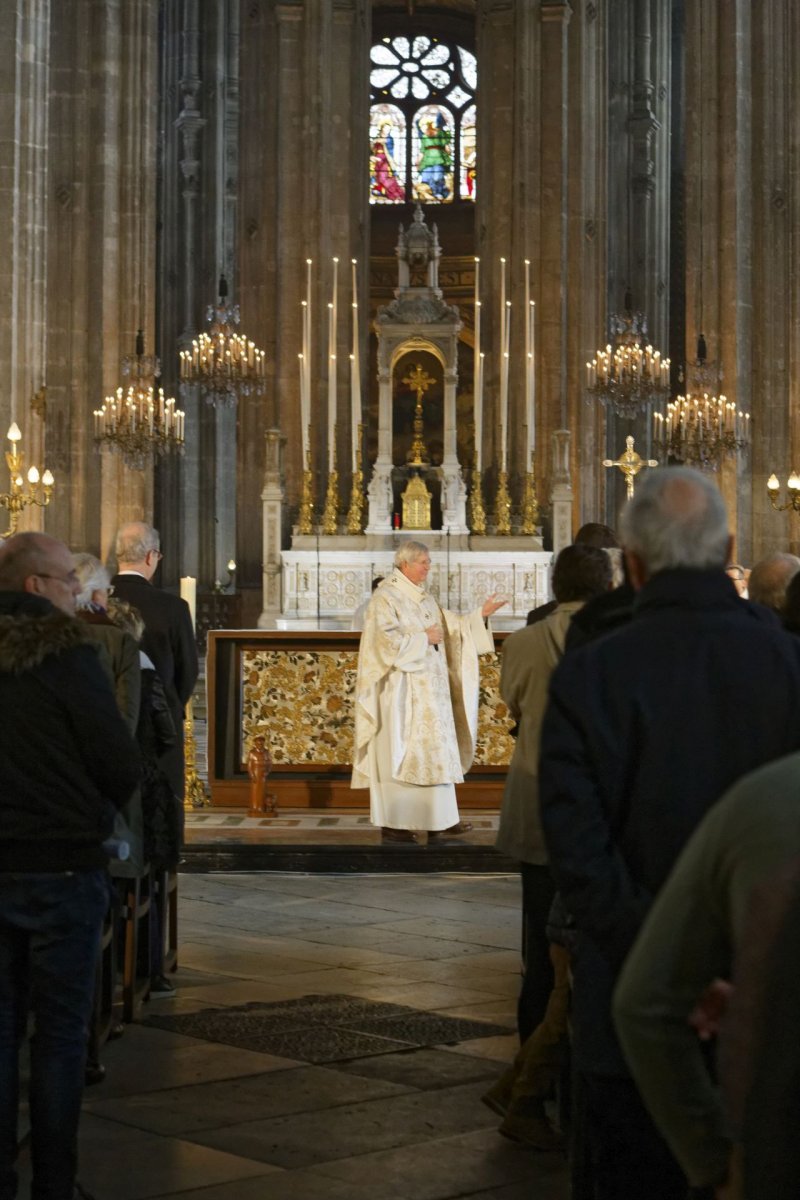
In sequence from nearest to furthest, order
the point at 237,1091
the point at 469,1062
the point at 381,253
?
the point at 237,1091
the point at 469,1062
the point at 381,253

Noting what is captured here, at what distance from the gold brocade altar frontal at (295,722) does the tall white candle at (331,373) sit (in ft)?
24.2

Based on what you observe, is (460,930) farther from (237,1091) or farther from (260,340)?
(260,340)

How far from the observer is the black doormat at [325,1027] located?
6.25 metres

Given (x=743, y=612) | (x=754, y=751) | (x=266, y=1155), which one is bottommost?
(x=266, y=1155)

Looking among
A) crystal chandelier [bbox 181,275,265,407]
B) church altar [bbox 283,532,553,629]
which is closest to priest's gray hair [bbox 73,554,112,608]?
church altar [bbox 283,532,553,629]

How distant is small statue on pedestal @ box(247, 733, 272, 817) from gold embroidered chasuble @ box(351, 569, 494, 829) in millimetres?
1316

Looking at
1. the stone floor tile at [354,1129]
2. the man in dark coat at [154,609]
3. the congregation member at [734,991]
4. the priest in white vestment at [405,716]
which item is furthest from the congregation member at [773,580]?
the priest in white vestment at [405,716]

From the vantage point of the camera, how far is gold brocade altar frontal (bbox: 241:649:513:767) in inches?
504

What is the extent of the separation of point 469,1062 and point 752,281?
18.0 meters

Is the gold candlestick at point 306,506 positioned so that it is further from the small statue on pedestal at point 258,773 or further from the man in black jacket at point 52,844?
the man in black jacket at point 52,844

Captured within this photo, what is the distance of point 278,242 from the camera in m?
22.0

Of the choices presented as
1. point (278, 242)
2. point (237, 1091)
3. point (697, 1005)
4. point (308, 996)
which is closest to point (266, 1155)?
point (237, 1091)

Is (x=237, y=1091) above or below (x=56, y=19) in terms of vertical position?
below

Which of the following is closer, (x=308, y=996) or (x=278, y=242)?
(x=308, y=996)
